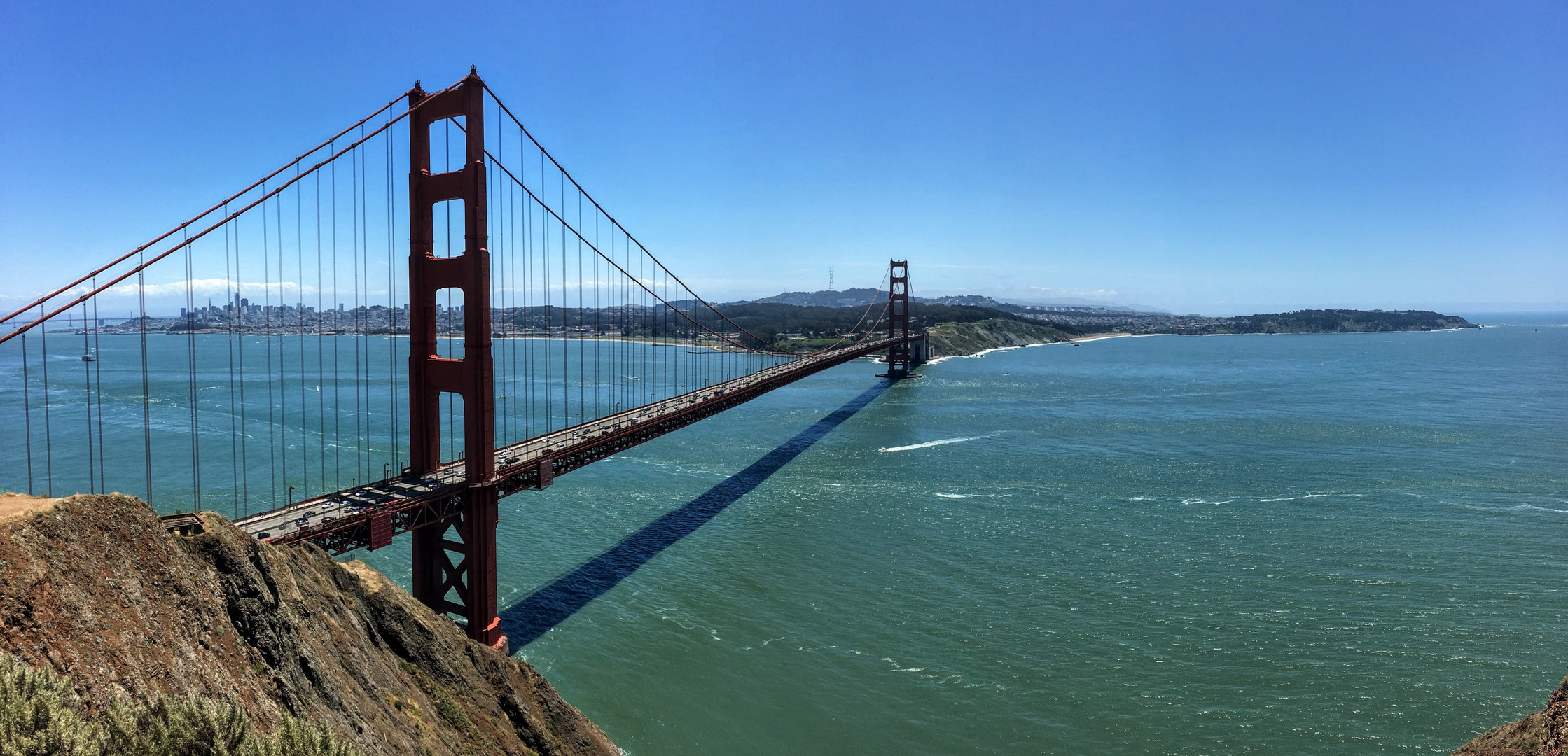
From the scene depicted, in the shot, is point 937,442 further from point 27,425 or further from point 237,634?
point 237,634

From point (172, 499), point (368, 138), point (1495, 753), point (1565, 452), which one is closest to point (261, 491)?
point (172, 499)

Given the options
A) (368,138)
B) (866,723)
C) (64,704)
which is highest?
(368,138)

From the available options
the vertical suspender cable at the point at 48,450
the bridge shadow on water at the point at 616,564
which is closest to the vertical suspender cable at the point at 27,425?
the vertical suspender cable at the point at 48,450

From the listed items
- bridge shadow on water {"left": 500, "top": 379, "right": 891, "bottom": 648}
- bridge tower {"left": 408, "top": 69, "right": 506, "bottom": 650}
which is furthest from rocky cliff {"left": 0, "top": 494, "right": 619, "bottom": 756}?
bridge shadow on water {"left": 500, "top": 379, "right": 891, "bottom": 648}

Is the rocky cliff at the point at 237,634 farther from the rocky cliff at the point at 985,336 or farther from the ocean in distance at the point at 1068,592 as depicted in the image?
the rocky cliff at the point at 985,336

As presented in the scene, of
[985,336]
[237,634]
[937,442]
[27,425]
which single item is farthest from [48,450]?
[985,336]

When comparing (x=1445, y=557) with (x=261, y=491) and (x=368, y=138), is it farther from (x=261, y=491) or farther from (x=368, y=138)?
(x=261, y=491)
